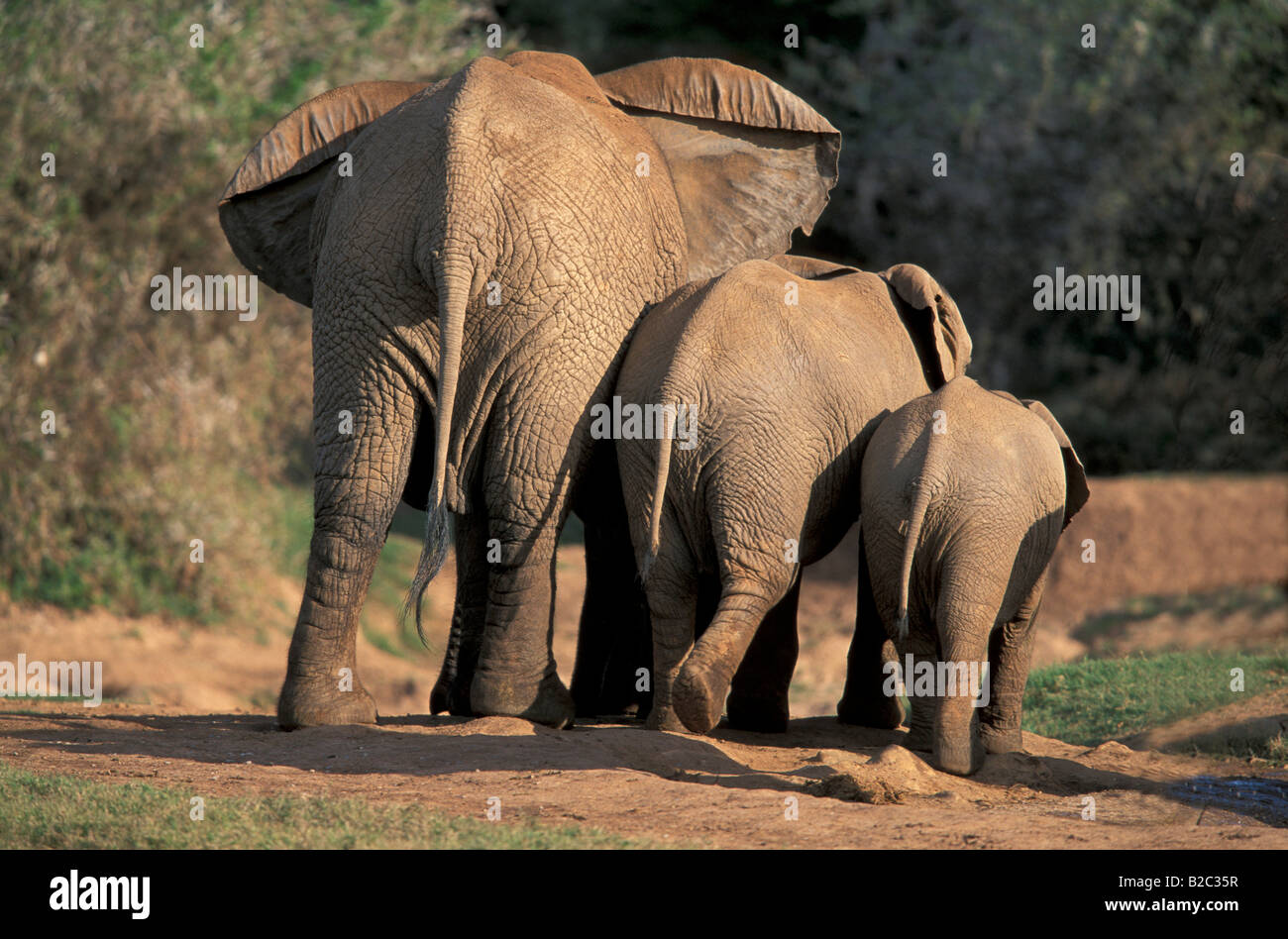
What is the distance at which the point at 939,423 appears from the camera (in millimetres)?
6918

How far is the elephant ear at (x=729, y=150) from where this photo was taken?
8.89m

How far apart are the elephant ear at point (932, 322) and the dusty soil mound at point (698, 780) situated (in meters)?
→ 2.04

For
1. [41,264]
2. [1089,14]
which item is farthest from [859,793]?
[1089,14]

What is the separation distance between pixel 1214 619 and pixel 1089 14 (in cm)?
857

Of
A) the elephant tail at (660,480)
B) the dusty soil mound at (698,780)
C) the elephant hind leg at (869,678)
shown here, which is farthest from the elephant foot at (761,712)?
the elephant tail at (660,480)

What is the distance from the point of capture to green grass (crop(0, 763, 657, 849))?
5.30 meters

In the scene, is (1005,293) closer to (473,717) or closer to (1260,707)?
(1260,707)

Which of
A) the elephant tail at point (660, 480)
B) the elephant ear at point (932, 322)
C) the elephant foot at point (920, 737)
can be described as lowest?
the elephant foot at point (920, 737)

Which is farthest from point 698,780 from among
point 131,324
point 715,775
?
point 131,324

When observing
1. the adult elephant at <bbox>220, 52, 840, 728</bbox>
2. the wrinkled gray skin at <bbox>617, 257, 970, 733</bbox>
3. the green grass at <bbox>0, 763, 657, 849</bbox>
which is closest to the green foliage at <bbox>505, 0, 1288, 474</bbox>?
the wrinkled gray skin at <bbox>617, 257, 970, 733</bbox>

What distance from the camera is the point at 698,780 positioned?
21.5ft

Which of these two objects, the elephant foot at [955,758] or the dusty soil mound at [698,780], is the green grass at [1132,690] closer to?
the dusty soil mound at [698,780]

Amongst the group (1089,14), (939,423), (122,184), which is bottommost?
(939,423)

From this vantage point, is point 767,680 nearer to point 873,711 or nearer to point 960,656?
point 873,711
